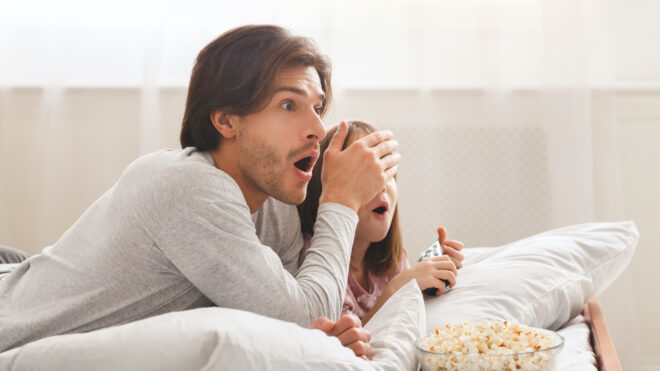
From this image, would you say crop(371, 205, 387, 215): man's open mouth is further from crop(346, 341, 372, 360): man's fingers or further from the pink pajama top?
crop(346, 341, 372, 360): man's fingers

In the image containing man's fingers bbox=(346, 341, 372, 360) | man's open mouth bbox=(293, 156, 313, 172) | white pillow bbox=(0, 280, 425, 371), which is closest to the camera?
white pillow bbox=(0, 280, 425, 371)

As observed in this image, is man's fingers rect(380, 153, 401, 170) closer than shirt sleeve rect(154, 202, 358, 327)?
No

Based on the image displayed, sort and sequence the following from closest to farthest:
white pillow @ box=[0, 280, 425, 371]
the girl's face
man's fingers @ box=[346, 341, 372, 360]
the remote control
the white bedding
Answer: white pillow @ box=[0, 280, 425, 371] < man's fingers @ box=[346, 341, 372, 360] < the white bedding < the remote control < the girl's face

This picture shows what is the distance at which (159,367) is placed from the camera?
0.66 metres

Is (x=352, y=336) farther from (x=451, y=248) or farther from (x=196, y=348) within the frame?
(x=451, y=248)

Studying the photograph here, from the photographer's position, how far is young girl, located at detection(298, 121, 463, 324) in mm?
1236

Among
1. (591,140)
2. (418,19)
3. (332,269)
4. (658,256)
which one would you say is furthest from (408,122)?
(332,269)

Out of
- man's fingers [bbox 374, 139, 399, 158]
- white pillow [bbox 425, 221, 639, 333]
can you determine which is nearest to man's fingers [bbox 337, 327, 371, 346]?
white pillow [bbox 425, 221, 639, 333]

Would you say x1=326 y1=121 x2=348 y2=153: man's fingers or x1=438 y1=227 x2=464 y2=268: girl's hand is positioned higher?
x1=326 y1=121 x2=348 y2=153: man's fingers

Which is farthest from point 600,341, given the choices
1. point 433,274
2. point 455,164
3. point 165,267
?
point 455,164

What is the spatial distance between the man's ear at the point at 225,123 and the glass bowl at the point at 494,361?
0.49m

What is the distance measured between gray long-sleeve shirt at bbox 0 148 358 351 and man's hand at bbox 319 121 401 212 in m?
0.11

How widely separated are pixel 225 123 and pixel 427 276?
17.9 inches

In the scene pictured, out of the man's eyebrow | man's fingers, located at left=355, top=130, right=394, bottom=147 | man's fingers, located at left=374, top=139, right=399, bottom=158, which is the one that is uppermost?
the man's eyebrow
